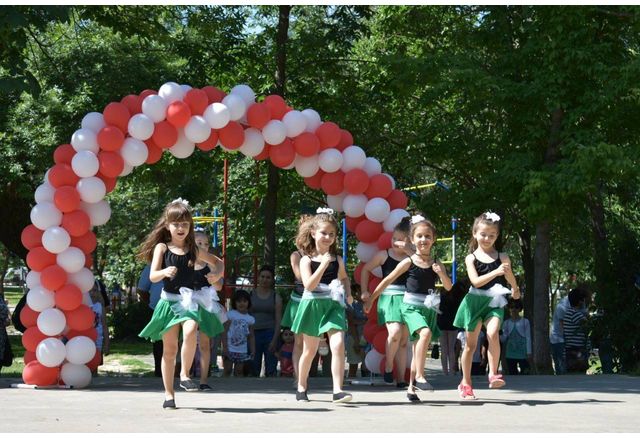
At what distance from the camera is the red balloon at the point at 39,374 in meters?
11.9

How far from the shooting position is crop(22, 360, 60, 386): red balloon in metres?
11.9

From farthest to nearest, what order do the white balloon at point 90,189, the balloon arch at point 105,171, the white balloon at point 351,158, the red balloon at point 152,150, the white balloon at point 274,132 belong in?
the white balloon at point 351,158
the white balloon at point 274,132
the red balloon at point 152,150
the white balloon at point 90,189
the balloon arch at point 105,171

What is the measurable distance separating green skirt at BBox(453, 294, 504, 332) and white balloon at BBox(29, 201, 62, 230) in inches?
180

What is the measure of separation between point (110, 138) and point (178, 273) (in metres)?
2.91

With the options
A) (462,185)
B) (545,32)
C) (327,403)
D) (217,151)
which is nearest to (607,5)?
(545,32)

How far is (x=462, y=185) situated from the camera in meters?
20.2

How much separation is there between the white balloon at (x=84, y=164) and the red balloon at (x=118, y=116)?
0.48 meters

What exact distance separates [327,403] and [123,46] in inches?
490

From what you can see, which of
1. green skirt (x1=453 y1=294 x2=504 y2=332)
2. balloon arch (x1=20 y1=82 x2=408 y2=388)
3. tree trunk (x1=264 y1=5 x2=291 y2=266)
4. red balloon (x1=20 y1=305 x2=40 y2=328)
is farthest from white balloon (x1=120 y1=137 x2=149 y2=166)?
tree trunk (x1=264 y1=5 x2=291 y2=266)

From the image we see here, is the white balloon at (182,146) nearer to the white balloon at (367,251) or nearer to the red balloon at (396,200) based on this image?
the white balloon at (367,251)

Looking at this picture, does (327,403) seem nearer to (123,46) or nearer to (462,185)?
(462,185)

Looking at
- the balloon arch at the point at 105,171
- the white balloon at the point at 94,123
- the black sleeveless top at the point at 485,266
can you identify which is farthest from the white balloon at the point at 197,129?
the black sleeveless top at the point at 485,266

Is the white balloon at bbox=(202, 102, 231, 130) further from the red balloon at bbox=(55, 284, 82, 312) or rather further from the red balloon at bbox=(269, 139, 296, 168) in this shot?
the red balloon at bbox=(55, 284, 82, 312)

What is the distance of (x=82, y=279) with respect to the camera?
476 inches
